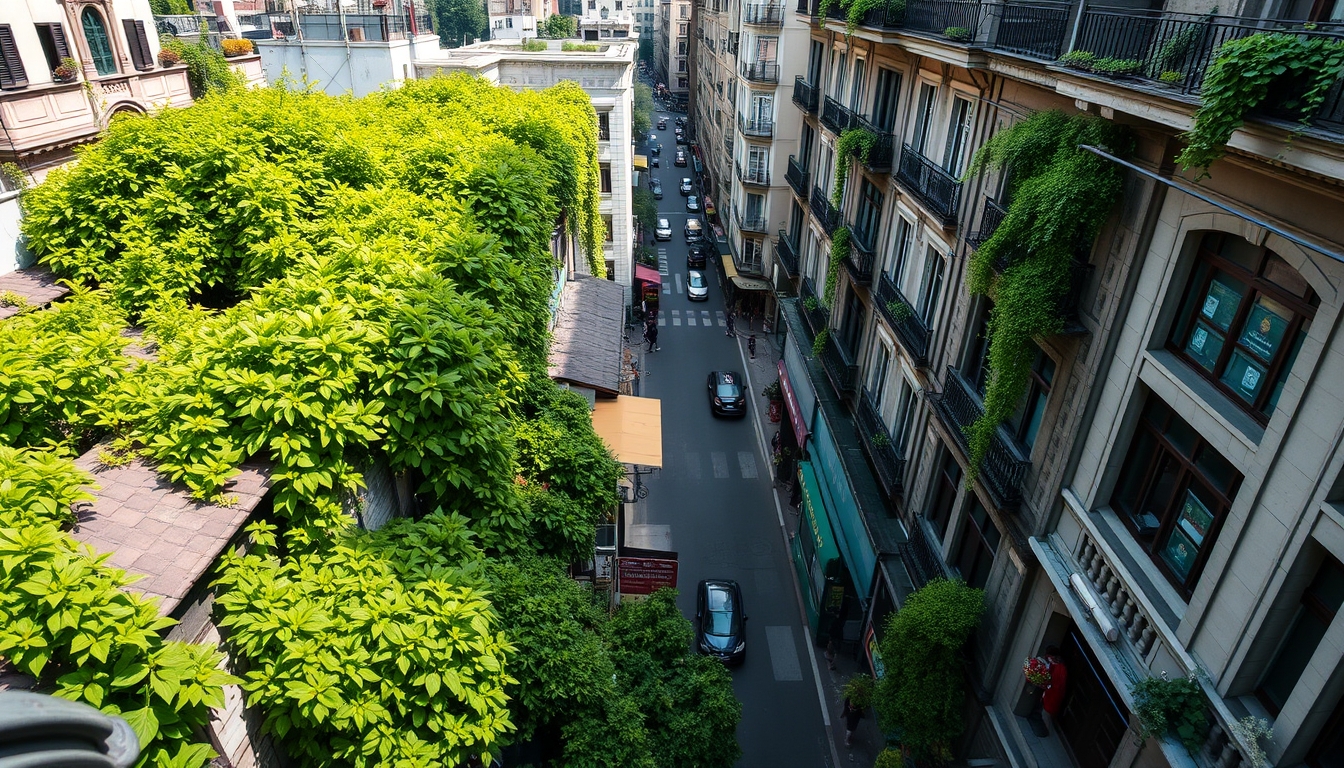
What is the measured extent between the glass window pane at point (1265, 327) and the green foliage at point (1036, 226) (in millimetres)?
2782

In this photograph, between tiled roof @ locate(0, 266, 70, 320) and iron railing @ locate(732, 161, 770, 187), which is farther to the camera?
iron railing @ locate(732, 161, 770, 187)

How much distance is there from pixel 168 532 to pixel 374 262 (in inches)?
225

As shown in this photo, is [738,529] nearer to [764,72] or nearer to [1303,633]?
[1303,633]

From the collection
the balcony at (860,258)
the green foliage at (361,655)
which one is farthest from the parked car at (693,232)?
the green foliage at (361,655)

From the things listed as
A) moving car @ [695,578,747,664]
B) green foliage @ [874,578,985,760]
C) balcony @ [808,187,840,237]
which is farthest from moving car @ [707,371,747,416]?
green foliage @ [874,578,985,760]

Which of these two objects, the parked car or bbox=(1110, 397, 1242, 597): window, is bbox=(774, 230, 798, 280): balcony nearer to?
bbox=(1110, 397, 1242, 597): window

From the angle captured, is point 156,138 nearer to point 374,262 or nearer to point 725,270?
point 374,262

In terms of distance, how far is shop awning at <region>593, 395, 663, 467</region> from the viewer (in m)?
24.4

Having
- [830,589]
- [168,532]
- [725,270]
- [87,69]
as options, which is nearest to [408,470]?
[168,532]

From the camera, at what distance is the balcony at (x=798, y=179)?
33438 millimetres

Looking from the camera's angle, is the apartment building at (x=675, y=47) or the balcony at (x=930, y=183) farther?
the apartment building at (x=675, y=47)

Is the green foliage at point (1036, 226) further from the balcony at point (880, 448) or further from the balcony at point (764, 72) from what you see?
the balcony at point (764, 72)

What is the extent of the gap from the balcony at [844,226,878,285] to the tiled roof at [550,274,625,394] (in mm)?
8952

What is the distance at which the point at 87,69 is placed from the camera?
2316cm
